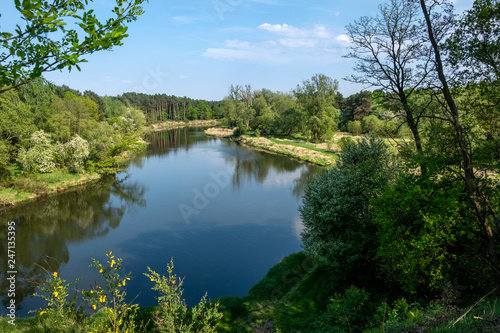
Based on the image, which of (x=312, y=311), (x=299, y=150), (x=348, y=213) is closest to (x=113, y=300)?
(x=312, y=311)

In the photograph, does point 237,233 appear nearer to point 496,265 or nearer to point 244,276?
point 244,276

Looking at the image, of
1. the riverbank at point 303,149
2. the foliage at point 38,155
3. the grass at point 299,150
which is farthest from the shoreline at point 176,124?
the foliage at point 38,155

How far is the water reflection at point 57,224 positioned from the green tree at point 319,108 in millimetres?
33125

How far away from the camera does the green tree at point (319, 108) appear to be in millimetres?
50312

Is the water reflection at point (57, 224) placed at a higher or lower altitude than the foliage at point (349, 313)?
lower

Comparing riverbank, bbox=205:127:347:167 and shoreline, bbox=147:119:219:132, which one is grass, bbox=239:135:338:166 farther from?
shoreline, bbox=147:119:219:132

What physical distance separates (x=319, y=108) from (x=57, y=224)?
43156 millimetres

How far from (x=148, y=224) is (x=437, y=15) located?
19153mm

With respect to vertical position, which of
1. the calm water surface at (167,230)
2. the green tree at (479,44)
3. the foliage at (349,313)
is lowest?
the calm water surface at (167,230)

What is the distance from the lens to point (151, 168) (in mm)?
35812

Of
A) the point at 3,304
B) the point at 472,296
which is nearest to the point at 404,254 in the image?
Result: the point at 472,296

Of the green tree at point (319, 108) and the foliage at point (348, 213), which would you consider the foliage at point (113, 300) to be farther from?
the green tree at point (319, 108)

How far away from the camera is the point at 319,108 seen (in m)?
51.2

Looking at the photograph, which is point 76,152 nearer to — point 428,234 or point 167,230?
point 167,230
